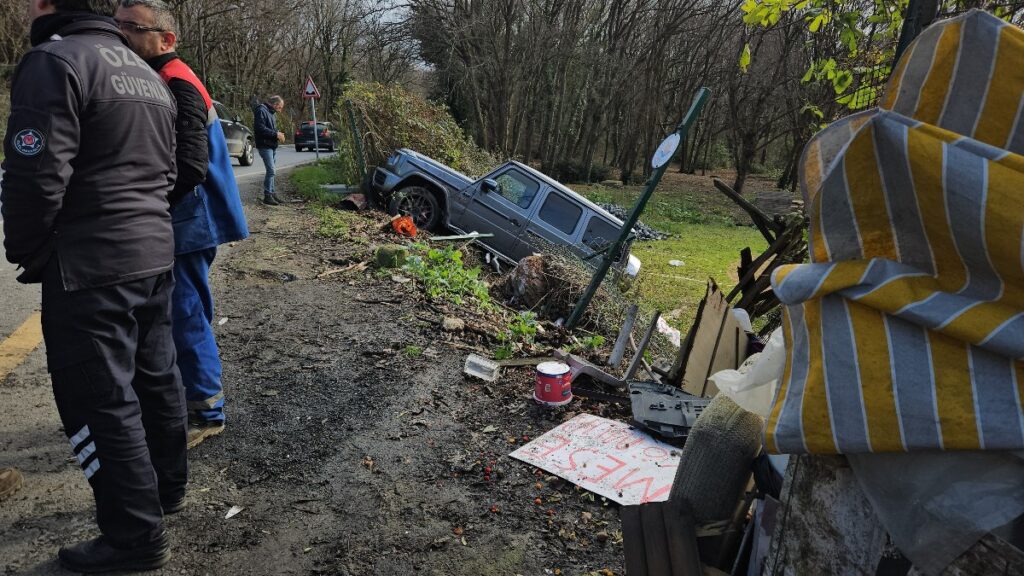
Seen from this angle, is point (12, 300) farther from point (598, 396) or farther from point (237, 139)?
point (237, 139)

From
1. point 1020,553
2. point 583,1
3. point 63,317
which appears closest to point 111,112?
point 63,317

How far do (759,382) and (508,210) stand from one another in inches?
290

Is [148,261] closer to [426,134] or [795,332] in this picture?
[795,332]

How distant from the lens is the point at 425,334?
16.1 feet

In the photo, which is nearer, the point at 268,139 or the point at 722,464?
the point at 722,464

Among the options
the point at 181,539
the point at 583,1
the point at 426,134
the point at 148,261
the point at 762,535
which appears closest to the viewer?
the point at 762,535

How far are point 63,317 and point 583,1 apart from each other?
2169 centimetres

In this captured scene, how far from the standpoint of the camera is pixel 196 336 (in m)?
3.06

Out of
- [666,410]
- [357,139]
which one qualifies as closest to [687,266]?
[357,139]

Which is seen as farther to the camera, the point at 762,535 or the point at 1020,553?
the point at 762,535

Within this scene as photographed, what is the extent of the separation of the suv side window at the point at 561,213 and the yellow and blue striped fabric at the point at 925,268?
7.75 meters

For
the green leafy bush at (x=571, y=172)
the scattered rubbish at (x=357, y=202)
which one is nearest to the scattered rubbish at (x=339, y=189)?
the scattered rubbish at (x=357, y=202)

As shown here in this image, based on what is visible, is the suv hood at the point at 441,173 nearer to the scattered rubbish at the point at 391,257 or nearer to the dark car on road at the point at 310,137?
the scattered rubbish at the point at 391,257

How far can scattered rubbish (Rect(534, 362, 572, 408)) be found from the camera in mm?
3811
